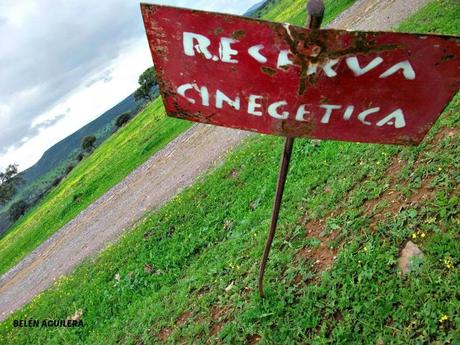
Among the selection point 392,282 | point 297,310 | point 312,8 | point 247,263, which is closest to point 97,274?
point 247,263

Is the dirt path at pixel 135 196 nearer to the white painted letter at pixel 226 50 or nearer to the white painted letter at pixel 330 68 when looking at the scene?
the white painted letter at pixel 226 50

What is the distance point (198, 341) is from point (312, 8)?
476 cm

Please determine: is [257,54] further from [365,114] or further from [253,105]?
[365,114]

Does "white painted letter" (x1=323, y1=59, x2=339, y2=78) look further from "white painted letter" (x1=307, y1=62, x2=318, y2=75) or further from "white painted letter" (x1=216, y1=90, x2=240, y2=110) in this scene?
"white painted letter" (x1=216, y1=90, x2=240, y2=110)

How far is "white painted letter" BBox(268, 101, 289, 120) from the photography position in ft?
9.30

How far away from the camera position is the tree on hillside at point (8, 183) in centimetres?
9988

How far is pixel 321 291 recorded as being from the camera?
507 centimetres

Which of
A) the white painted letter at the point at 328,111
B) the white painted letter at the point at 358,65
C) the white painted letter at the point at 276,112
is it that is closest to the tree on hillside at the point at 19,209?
the white painted letter at the point at 276,112

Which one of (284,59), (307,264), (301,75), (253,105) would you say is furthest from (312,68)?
(307,264)

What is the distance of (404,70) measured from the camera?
8.30 ft

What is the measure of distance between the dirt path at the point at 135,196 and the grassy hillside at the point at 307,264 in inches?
188

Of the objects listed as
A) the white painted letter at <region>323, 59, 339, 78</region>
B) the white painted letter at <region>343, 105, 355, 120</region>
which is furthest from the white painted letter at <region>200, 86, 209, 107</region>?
the white painted letter at <region>343, 105, 355, 120</region>

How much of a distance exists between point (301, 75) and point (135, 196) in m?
17.0

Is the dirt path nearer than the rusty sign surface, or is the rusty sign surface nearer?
the rusty sign surface
